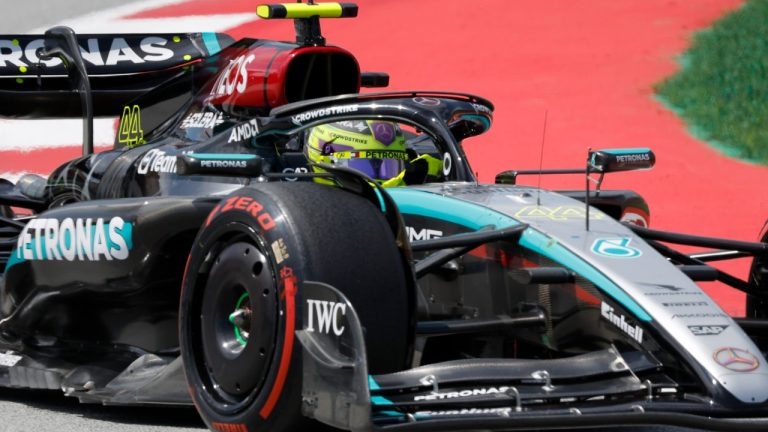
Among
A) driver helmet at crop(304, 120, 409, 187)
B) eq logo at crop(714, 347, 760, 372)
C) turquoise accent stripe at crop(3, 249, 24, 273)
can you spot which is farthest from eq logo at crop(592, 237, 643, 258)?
turquoise accent stripe at crop(3, 249, 24, 273)

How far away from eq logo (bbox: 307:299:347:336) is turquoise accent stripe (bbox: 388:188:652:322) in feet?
3.02

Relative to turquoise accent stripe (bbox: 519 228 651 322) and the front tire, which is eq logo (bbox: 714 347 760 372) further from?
the front tire

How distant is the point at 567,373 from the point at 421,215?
4.06 ft

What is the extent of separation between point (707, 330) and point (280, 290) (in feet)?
4.54

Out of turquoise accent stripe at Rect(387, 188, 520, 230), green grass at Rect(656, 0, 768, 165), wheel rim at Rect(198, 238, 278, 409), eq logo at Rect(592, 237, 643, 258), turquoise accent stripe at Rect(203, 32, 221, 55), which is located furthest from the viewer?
green grass at Rect(656, 0, 768, 165)

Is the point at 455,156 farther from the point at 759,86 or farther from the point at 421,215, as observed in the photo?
the point at 759,86

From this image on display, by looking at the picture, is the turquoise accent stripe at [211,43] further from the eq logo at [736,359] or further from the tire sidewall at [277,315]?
the eq logo at [736,359]

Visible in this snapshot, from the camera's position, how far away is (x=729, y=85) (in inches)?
607

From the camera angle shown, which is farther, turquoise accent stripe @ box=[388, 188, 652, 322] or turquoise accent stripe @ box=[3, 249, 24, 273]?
turquoise accent stripe @ box=[3, 249, 24, 273]

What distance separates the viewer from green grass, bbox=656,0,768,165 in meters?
13.9

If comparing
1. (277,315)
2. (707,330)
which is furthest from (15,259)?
(707,330)

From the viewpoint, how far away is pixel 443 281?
4926 millimetres

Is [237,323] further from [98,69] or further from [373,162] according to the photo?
[98,69]

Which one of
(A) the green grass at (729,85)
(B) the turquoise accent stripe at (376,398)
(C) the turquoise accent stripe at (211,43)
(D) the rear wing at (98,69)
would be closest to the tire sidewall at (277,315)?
(B) the turquoise accent stripe at (376,398)
